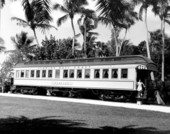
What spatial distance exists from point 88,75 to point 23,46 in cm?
2505

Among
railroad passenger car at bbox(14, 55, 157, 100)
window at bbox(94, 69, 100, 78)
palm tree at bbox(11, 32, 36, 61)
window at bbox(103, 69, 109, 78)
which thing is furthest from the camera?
palm tree at bbox(11, 32, 36, 61)

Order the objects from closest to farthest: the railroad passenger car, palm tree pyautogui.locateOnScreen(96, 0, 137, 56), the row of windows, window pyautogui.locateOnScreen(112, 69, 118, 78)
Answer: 1. palm tree pyautogui.locateOnScreen(96, 0, 137, 56)
2. the railroad passenger car
3. window pyautogui.locateOnScreen(112, 69, 118, 78)
4. the row of windows

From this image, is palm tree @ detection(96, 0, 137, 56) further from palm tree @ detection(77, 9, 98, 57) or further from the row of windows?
the row of windows

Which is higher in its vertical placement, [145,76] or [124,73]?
[124,73]

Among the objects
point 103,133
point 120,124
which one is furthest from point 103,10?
point 120,124

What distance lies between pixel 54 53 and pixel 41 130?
25470 mm

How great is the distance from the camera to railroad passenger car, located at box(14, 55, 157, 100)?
20.1 m

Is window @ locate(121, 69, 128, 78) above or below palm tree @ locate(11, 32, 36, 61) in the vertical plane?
below

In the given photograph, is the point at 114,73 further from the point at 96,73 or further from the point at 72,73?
the point at 72,73

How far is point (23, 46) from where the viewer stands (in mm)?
45219

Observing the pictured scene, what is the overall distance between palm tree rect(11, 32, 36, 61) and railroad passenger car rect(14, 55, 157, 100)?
14592mm

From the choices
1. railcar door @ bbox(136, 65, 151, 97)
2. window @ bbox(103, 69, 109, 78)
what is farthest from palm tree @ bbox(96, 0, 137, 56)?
window @ bbox(103, 69, 109, 78)

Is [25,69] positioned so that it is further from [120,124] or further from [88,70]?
[120,124]

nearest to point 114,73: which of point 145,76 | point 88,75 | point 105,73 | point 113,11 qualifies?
point 105,73
